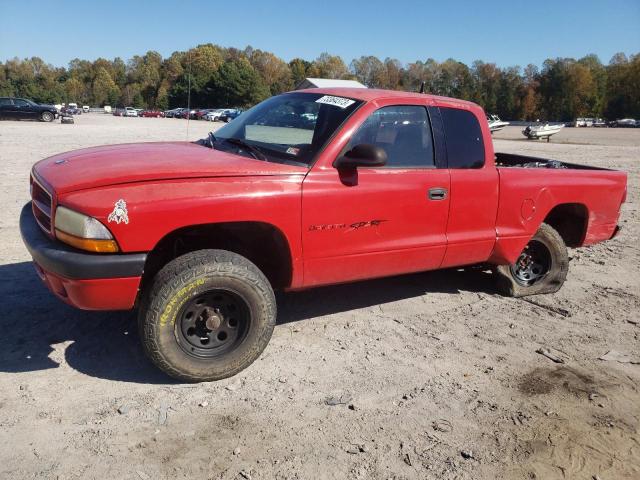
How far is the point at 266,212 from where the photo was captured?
127 inches

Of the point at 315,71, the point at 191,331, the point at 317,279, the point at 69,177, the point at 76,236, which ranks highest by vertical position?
the point at 315,71

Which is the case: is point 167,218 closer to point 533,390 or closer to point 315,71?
point 533,390

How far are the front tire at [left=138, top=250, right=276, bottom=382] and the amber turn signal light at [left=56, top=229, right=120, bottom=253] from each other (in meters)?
0.33

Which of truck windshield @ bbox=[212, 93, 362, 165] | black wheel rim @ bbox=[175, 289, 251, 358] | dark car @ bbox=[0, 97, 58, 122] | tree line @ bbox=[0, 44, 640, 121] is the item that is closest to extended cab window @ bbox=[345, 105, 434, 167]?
truck windshield @ bbox=[212, 93, 362, 165]

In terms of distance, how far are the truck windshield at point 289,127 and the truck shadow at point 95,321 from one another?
142 cm

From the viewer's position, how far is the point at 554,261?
5.05m

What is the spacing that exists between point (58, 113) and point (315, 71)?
94.1 m

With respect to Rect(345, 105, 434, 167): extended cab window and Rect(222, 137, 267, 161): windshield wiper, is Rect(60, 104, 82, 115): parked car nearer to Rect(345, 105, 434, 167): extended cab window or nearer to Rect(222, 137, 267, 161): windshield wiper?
Rect(222, 137, 267, 161): windshield wiper

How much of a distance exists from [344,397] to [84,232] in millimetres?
1777

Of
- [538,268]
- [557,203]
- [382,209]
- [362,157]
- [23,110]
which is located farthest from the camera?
[23,110]

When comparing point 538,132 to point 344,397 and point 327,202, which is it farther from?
point 344,397

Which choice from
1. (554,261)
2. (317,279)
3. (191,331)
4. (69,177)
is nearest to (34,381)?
(191,331)

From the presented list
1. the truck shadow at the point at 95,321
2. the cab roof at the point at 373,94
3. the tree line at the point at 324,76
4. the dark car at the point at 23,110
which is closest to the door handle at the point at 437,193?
the cab roof at the point at 373,94

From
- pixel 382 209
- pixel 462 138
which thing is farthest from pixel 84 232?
pixel 462 138
